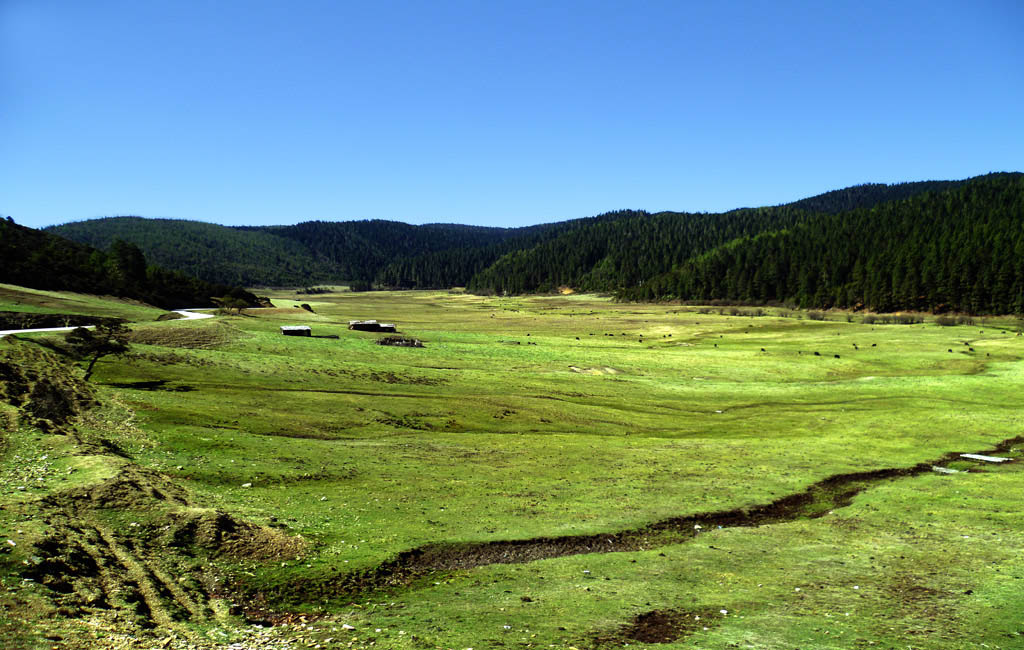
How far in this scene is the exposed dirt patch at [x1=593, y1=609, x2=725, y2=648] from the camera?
13.5 m

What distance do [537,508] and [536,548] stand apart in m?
3.65

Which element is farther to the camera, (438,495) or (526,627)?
(438,495)

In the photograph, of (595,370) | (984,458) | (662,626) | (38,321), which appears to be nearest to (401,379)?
(595,370)

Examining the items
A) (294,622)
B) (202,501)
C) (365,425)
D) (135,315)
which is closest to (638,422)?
(365,425)

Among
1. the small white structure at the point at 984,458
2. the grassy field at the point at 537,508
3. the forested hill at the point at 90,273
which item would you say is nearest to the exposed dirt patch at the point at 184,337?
the grassy field at the point at 537,508

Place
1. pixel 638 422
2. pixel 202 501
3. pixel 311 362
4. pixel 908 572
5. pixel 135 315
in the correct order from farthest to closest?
1. pixel 135 315
2. pixel 311 362
3. pixel 638 422
4. pixel 202 501
5. pixel 908 572

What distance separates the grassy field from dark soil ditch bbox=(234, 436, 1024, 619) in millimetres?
88

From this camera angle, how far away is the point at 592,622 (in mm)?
14320

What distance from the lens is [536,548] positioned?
19.5 metres

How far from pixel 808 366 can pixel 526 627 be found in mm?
66414

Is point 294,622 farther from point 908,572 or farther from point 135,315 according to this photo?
point 135,315

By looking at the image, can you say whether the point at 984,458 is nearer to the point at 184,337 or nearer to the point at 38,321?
the point at 184,337

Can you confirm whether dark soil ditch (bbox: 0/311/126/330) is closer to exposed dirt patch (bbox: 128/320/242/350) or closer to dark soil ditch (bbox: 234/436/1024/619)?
exposed dirt patch (bbox: 128/320/242/350)

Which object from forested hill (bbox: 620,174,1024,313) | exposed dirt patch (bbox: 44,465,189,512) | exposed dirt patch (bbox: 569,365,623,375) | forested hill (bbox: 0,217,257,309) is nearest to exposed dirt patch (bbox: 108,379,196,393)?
exposed dirt patch (bbox: 44,465,189,512)
